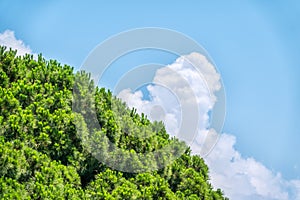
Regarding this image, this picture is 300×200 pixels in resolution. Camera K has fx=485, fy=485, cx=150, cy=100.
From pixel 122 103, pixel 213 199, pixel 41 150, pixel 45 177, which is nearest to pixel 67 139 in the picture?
pixel 41 150

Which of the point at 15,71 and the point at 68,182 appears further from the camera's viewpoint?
the point at 15,71

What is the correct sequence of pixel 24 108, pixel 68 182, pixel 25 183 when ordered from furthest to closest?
1. pixel 24 108
2. pixel 68 182
3. pixel 25 183

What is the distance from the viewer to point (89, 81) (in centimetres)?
1484

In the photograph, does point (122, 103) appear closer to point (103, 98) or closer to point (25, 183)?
point (103, 98)

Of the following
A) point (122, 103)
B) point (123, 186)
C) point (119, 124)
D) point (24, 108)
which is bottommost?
point (123, 186)

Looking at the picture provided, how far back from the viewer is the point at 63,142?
1335cm

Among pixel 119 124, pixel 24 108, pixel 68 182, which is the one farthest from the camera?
pixel 119 124

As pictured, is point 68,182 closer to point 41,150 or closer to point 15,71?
point 41,150

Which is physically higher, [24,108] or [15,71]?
[15,71]

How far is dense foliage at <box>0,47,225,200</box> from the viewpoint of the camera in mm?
11898

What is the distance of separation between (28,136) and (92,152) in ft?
6.34

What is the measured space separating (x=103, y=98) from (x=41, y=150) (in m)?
2.96

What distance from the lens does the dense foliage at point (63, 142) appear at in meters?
11.9

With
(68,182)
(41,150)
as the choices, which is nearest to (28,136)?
(41,150)
